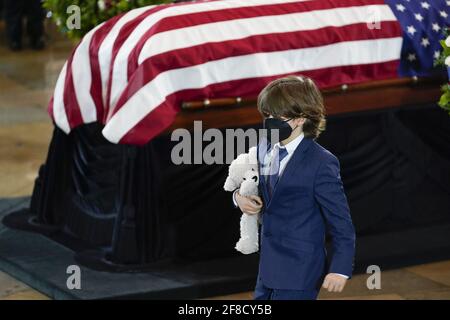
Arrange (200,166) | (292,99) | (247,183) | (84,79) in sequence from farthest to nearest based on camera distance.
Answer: (84,79) < (200,166) < (247,183) < (292,99)

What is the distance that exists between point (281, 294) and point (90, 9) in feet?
13.0

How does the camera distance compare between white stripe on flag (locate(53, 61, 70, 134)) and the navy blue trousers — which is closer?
the navy blue trousers

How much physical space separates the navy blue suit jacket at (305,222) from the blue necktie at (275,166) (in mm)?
32

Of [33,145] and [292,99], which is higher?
[292,99]

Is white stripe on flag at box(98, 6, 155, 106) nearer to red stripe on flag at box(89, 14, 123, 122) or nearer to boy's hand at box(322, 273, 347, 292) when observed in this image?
red stripe on flag at box(89, 14, 123, 122)

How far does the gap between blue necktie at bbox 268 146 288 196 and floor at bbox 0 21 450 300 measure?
220 centimetres

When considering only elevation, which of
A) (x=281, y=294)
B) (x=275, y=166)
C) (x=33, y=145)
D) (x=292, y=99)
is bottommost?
(x=33, y=145)

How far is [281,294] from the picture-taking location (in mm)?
4688

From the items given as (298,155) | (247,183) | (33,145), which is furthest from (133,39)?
(33,145)

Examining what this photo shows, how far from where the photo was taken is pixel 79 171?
7.60 meters

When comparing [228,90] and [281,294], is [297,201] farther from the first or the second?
[228,90]

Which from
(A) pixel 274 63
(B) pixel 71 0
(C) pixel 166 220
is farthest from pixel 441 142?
(B) pixel 71 0

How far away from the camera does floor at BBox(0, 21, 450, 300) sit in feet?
22.4

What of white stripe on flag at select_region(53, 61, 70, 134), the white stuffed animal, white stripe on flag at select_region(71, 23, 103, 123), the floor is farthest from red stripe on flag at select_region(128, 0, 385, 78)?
the white stuffed animal
